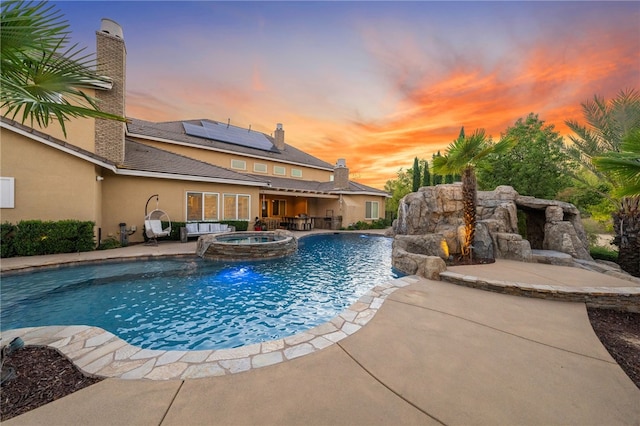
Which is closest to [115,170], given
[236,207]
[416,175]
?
[236,207]

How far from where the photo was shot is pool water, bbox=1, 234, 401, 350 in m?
3.54

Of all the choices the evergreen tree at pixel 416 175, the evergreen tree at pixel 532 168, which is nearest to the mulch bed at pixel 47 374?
the evergreen tree at pixel 532 168

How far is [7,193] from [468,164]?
14.4m

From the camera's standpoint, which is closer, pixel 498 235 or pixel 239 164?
pixel 498 235

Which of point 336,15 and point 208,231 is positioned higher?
point 336,15

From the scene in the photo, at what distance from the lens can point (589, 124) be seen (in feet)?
23.9

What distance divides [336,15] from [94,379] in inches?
472

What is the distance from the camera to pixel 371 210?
2025cm

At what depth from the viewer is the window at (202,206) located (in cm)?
1159

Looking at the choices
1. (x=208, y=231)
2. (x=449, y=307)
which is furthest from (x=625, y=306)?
(x=208, y=231)

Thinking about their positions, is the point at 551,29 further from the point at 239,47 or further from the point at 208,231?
the point at 208,231

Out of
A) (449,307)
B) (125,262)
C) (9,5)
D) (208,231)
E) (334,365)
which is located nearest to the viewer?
(9,5)

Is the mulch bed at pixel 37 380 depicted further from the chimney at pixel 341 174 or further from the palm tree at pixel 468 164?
the chimney at pixel 341 174

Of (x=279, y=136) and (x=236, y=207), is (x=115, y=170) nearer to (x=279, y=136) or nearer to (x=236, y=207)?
(x=236, y=207)
